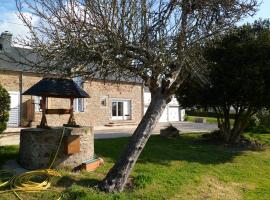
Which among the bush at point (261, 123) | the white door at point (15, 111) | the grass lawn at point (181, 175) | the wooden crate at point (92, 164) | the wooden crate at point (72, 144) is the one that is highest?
the white door at point (15, 111)

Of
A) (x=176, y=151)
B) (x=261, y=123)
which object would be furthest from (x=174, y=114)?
(x=176, y=151)

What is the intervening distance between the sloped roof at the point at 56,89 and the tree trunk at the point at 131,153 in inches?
97.4

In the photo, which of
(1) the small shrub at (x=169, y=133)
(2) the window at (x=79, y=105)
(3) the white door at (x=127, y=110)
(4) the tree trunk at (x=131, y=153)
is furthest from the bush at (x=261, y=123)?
(4) the tree trunk at (x=131, y=153)

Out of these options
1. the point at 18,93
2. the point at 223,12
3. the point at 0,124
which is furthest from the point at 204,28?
the point at 18,93

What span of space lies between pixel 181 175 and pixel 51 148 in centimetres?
377

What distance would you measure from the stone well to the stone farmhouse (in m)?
10.2

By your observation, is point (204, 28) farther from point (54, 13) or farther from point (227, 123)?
point (227, 123)

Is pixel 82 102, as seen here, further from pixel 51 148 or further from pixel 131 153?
pixel 131 153

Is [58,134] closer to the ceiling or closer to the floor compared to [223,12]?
closer to the floor

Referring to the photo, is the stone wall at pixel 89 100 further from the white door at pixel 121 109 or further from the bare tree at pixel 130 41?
the bare tree at pixel 130 41

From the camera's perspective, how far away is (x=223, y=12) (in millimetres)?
10719

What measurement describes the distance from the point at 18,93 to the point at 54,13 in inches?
719

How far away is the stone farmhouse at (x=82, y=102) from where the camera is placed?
26828 millimetres

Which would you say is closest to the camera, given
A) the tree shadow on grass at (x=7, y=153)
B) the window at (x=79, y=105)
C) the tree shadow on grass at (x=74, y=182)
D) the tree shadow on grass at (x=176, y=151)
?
the tree shadow on grass at (x=74, y=182)
